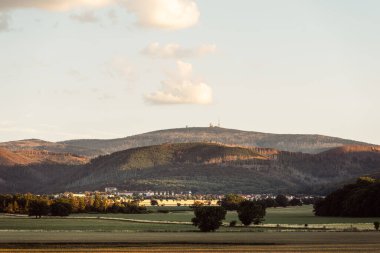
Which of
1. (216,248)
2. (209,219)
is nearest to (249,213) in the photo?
(209,219)

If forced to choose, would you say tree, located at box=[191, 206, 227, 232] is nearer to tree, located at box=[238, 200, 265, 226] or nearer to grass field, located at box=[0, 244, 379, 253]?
tree, located at box=[238, 200, 265, 226]

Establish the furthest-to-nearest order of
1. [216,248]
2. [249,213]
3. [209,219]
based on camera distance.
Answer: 1. [249,213]
2. [209,219]
3. [216,248]

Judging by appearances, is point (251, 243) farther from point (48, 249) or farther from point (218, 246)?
point (48, 249)

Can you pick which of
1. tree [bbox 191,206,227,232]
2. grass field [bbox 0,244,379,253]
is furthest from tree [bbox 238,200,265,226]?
grass field [bbox 0,244,379,253]

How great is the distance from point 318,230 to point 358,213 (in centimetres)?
5793

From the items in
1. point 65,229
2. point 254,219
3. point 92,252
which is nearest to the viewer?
point 92,252

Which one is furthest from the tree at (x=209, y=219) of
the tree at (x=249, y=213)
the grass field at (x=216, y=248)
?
the grass field at (x=216, y=248)

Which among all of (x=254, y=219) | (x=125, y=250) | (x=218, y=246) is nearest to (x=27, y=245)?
(x=125, y=250)

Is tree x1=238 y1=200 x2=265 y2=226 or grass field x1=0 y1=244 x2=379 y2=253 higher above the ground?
tree x1=238 y1=200 x2=265 y2=226

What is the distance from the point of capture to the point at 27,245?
10219cm

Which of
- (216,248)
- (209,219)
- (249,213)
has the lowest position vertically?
Result: (216,248)

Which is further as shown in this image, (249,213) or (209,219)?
(249,213)

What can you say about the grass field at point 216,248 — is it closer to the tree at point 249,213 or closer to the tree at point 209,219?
the tree at point 209,219

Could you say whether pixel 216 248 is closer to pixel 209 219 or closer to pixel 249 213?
pixel 209 219
